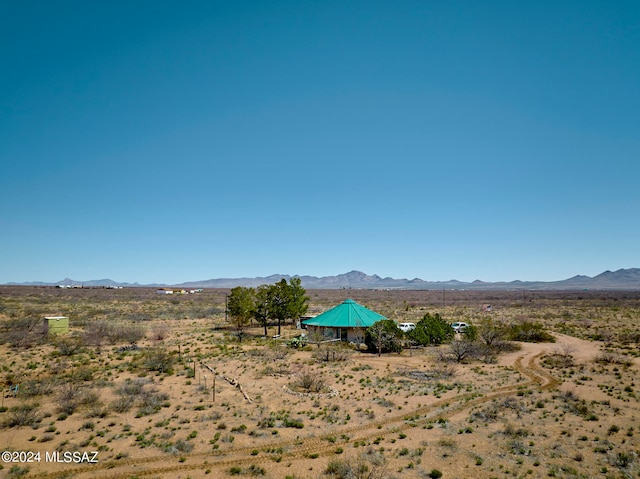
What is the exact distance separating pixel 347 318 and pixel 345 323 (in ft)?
2.34

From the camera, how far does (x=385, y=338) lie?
33875mm

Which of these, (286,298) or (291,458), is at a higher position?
(286,298)

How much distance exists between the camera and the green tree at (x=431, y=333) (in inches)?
1428

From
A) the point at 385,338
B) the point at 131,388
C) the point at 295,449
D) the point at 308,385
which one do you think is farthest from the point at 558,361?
the point at 131,388

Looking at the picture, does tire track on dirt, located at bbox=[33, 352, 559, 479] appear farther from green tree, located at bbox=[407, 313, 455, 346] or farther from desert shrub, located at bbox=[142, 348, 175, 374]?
green tree, located at bbox=[407, 313, 455, 346]

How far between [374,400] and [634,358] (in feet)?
75.9

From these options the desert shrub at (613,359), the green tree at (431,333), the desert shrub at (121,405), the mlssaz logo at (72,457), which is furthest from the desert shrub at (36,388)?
the desert shrub at (613,359)

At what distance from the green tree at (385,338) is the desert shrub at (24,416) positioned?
2395 cm

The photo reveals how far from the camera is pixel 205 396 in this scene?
68.3 feet

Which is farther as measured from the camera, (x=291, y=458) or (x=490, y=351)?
(x=490, y=351)

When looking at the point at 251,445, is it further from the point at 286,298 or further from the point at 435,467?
the point at 286,298

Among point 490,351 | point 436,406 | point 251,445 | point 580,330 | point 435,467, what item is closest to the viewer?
point 435,467

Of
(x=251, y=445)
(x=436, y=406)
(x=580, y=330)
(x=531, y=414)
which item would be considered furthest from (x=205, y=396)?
(x=580, y=330)

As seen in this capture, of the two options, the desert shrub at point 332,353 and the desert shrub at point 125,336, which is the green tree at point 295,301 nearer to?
the desert shrub at point 332,353
